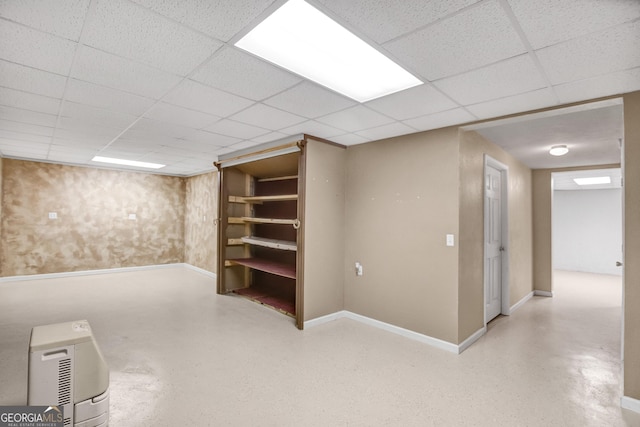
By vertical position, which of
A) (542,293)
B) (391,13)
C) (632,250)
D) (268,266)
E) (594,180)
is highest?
(391,13)

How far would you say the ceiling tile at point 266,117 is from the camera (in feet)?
9.89

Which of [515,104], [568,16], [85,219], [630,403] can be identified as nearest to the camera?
[568,16]

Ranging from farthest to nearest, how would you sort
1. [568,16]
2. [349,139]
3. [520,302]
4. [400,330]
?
[520,302] < [349,139] < [400,330] < [568,16]

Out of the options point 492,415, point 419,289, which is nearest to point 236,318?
point 419,289

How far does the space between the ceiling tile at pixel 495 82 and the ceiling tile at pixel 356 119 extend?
758 mm

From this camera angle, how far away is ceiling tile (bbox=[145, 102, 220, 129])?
300 centimetres

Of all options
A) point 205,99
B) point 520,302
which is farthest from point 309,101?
point 520,302

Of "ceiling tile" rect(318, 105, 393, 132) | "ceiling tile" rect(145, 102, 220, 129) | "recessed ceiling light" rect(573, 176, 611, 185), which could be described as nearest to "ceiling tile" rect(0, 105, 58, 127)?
"ceiling tile" rect(145, 102, 220, 129)

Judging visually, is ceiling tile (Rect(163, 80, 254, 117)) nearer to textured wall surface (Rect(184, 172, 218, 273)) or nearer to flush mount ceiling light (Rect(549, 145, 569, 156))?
textured wall surface (Rect(184, 172, 218, 273))

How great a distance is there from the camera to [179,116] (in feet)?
10.6

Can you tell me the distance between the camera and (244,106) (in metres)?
2.92

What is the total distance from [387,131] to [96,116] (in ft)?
10.6

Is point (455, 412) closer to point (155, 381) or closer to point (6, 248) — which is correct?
point (155, 381)

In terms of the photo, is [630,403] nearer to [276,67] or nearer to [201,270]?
[276,67]
